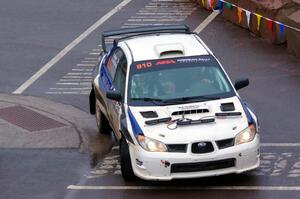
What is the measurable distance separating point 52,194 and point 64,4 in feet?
51.1

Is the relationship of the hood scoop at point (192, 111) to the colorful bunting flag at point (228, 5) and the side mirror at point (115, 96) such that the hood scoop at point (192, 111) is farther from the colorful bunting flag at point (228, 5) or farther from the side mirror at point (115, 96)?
the colorful bunting flag at point (228, 5)

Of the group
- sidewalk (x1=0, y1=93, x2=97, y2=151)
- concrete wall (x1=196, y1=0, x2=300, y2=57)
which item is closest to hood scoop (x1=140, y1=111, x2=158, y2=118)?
sidewalk (x1=0, y1=93, x2=97, y2=151)

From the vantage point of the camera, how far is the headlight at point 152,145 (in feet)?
38.2

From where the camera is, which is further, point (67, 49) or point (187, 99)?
point (67, 49)

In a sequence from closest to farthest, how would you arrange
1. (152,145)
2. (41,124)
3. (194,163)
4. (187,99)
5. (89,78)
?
(194,163) → (152,145) → (187,99) → (41,124) → (89,78)

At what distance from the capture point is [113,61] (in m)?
14.5

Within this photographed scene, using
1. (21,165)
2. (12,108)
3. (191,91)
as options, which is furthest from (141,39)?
(12,108)

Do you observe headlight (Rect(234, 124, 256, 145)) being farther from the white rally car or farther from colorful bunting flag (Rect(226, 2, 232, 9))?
colorful bunting flag (Rect(226, 2, 232, 9))

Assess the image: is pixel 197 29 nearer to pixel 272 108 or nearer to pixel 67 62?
pixel 67 62

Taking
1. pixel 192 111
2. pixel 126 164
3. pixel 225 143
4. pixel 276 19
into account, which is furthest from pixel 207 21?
pixel 225 143

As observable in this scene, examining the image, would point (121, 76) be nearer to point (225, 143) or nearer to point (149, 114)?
point (149, 114)

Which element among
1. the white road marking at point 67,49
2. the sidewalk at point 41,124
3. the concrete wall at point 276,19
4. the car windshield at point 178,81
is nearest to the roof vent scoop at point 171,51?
the car windshield at point 178,81

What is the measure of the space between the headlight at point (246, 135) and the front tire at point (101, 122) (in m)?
3.75

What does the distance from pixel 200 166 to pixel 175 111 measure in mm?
1005
